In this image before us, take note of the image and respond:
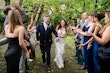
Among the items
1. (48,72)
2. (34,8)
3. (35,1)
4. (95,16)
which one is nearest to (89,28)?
(95,16)

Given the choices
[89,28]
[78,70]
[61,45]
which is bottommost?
[78,70]

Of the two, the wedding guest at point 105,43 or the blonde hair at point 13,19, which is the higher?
the blonde hair at point 13,19

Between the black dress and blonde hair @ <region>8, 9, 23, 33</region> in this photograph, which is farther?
the black dress

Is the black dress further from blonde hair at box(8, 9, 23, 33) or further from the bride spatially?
the bride

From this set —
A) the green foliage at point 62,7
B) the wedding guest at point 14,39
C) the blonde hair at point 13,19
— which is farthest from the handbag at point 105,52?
the green foliage at point 62,7

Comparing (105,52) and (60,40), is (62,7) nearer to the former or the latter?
(60,40)

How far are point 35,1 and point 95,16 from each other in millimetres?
12334

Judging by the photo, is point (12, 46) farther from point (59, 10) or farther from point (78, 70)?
point (59, 10)

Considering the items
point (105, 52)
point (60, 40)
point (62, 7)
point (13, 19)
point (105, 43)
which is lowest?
point (60, 40)

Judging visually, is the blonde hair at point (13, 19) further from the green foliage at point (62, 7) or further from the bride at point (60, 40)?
the green foliage at point (62, 7)

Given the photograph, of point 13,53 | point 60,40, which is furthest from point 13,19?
point 60,40

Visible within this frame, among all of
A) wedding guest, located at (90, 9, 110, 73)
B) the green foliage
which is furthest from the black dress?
the green foliage

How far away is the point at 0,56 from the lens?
12875mm

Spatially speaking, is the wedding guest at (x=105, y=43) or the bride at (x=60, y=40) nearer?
the wedding guest at (x=105, y=43)
